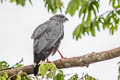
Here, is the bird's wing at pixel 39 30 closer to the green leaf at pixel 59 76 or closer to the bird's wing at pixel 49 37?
the bird's wing at pixel 49 37

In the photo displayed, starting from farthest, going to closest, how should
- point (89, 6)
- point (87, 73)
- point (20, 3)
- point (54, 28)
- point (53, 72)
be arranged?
point (54, 28)
point (89, 6)
point (20, 3)
point (87, 73)
point (53, 72)

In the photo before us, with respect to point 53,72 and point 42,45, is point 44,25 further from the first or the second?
point 53,72

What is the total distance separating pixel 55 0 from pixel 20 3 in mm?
587

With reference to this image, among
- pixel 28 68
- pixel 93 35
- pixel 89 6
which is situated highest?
pixel 89 6

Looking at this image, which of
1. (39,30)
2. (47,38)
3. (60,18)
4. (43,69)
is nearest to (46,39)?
(47,38)

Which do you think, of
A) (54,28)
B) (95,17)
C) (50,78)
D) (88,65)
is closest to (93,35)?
(95,17)

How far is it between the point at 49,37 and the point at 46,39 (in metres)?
0.10

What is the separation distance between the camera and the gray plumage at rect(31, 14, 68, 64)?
4754 millimetres

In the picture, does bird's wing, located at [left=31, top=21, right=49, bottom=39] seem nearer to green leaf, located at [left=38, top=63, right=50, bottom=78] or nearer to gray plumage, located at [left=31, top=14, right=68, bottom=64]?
gray plumage, located at [left=31, top=14, right=68, bottom=64]

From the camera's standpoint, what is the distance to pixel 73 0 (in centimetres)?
460

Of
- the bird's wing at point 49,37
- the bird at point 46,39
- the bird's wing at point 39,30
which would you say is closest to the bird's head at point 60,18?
the bird at point 46,39

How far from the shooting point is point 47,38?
16.6 feet

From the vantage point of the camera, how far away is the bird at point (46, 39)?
4746mm

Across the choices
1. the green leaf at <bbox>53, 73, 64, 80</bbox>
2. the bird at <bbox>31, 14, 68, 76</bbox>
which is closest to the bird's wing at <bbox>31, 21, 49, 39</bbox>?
the bird at <bbox>31, 14, 68, 76</bbox>
